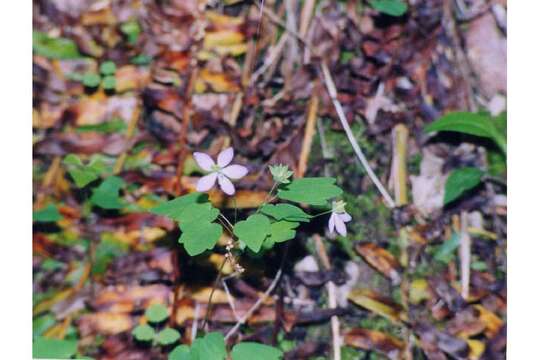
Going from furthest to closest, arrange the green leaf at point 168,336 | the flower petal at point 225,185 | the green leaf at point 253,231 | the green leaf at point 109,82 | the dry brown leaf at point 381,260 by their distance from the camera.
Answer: the green leaf at point 109,82 → the dry brown leaf at point 381,260 → the green leaf at point 168,336 → the flower petal at point 225,185 → the green leaf at point 253,231

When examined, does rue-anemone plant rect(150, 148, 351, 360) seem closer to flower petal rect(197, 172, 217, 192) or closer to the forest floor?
flower petal rect(197, 172, 217, 192)

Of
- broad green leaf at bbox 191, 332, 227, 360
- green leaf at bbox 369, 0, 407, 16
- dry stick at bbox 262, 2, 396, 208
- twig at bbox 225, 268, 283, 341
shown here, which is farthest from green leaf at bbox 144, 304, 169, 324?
green leaf at bbox 369, 0, 407, 16

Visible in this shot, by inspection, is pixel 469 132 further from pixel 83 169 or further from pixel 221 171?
pixel 83 169

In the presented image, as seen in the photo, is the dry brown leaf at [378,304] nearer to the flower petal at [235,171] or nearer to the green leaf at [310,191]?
the green leaf at [310,191]

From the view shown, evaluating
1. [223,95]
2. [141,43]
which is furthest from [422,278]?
[141,43]

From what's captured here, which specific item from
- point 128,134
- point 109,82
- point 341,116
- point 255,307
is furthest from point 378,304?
point 109,82

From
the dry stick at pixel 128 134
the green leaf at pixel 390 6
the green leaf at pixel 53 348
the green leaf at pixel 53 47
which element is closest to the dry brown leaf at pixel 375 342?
the green leaf at pixel 53 348
